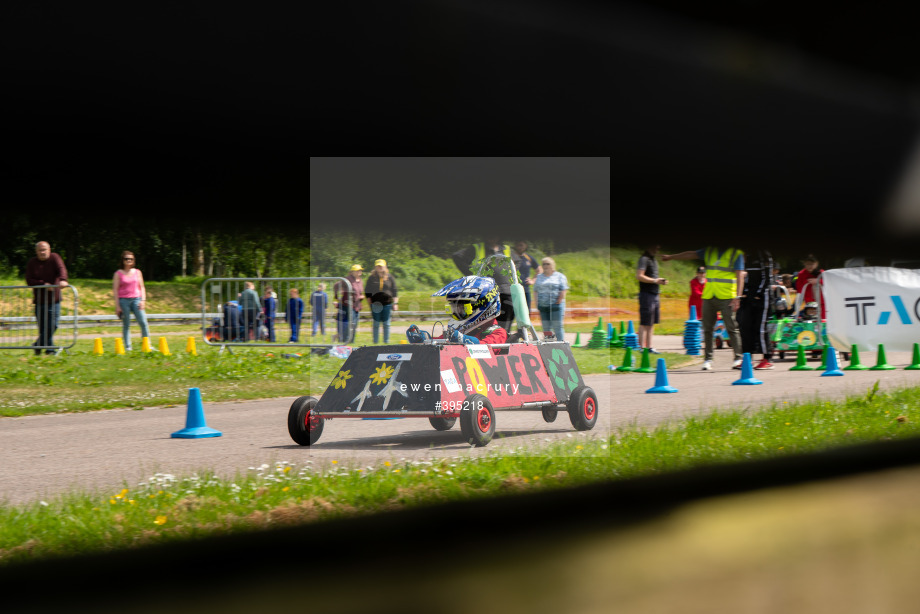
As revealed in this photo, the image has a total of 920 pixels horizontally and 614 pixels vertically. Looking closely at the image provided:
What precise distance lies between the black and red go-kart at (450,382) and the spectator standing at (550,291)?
0.97 meters

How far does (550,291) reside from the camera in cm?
143

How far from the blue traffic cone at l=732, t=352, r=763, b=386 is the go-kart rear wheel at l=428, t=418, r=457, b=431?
3317 millimetres

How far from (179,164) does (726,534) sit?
687 millimetres

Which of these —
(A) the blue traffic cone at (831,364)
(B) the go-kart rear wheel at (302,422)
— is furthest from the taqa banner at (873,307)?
(A) the blue traffic cone at (831,364)

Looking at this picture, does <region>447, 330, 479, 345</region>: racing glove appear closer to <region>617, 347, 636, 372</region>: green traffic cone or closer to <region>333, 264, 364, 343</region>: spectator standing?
<region>333, 264, 364, 343</region>: spectator standing

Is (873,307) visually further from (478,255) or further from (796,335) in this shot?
(796,335)

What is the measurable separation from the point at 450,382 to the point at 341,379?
0.36 m

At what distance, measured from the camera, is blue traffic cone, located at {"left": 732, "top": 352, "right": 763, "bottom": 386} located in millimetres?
6204

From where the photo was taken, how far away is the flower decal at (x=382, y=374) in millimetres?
2951

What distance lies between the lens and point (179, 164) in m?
0.75

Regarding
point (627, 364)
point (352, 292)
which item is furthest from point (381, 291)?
point (627, 364)

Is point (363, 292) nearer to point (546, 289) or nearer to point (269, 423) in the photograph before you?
point (546, 289)

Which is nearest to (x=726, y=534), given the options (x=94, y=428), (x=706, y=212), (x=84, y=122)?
(x=706, y=212)

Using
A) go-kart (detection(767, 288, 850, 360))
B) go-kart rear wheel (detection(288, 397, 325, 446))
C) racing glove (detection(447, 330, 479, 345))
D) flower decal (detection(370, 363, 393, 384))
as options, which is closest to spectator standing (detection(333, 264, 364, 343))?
racing glove (detection(447, 330, 479, 345))
